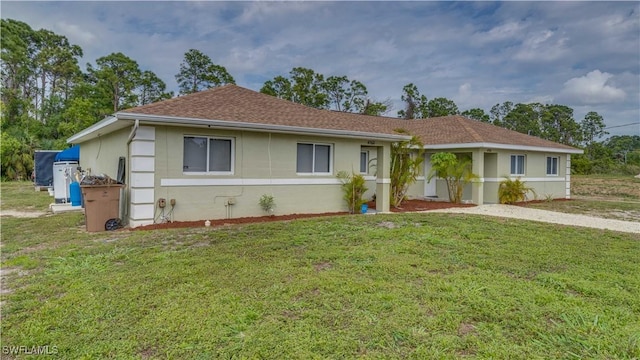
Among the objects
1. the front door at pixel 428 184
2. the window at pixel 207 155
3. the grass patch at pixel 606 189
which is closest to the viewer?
the window at pixel 207 155

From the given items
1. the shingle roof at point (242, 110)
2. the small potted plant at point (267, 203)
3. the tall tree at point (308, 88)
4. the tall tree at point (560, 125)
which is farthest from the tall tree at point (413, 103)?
the small potted plant at point (267, 203)

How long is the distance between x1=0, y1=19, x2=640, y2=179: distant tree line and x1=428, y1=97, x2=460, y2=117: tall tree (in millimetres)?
117

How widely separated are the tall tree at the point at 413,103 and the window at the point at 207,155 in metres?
31.8

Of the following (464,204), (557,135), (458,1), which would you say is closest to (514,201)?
(464,204)

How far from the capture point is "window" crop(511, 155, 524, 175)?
16766mm

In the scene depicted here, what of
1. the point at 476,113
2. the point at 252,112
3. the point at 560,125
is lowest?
the point at 252,112

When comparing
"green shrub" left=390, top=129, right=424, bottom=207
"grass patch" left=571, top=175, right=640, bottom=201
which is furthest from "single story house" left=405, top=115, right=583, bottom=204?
"grass patch" left=571, top=175, right=640, bottom=201

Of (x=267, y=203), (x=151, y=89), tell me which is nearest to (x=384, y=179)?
(x=267, y=203)

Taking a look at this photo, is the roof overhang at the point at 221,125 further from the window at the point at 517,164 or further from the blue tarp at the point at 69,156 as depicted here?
the window at the point at 517,164

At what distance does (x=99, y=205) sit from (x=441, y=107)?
130 ft

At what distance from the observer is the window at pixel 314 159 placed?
1081 cm

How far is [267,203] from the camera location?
10016 millimetres

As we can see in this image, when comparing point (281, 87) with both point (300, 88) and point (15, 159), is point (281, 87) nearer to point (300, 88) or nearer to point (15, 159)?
point (300, 88)

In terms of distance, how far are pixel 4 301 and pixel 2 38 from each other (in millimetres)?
41703
